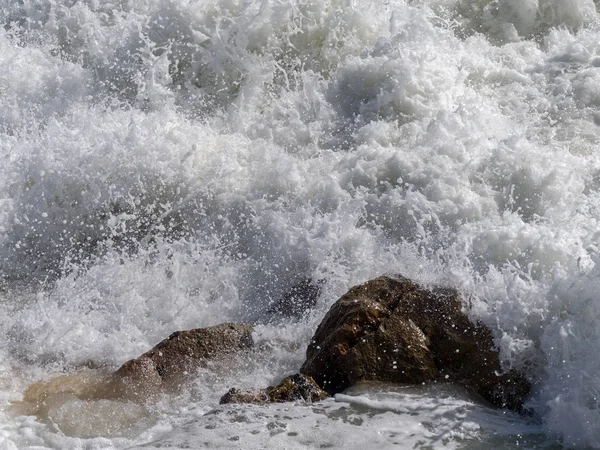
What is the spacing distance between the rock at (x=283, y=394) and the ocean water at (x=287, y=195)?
7cm

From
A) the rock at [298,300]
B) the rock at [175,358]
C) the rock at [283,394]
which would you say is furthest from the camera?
the rock at [298,300]

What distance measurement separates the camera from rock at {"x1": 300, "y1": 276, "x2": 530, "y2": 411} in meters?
4.26

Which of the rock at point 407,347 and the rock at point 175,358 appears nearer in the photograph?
the rock at point 407,347

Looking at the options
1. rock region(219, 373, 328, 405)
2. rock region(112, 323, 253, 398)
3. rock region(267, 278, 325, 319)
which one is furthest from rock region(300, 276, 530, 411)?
rock region(267, 278, 325, 319)

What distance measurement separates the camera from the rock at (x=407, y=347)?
4258mm

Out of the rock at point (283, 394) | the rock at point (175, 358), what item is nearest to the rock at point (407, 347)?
the rock at point (283, 394)

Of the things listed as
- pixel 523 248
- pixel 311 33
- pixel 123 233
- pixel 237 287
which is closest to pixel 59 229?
pixel 123 233

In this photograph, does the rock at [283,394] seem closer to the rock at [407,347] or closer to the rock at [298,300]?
the rock at [407,347]

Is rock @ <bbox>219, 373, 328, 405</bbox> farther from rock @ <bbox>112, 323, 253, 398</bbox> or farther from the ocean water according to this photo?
rock @ <bbox>112, 323, 253, 398</bbox>

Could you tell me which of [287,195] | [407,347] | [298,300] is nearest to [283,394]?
[407,347]

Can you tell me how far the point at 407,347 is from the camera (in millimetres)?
4324

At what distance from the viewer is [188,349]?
4.65 m

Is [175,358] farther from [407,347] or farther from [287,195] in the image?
[287,195]

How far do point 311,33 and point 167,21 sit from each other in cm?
154
